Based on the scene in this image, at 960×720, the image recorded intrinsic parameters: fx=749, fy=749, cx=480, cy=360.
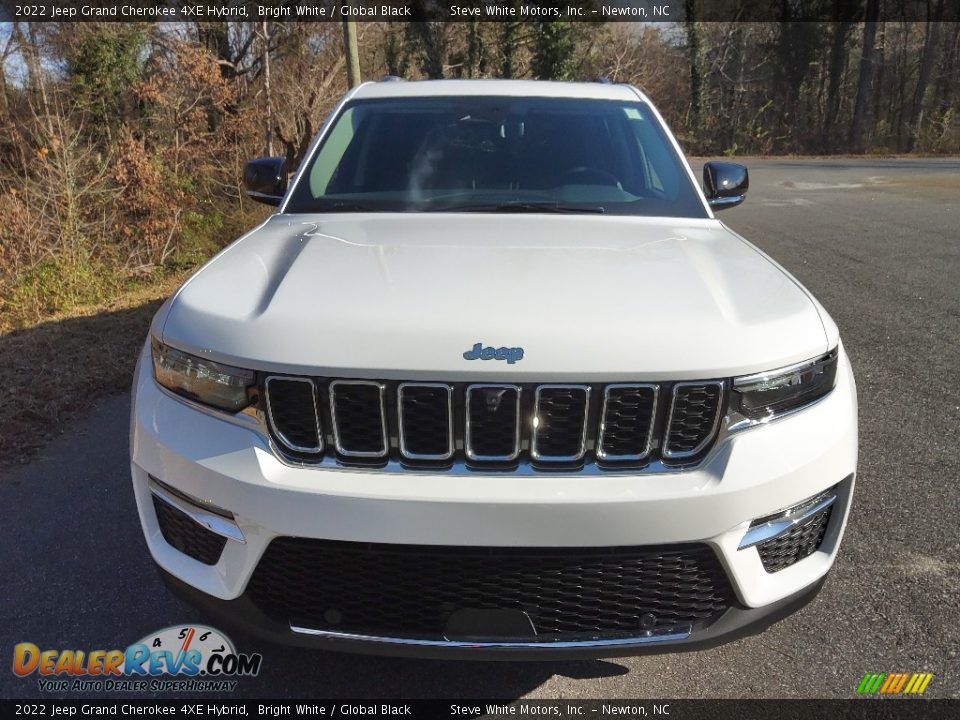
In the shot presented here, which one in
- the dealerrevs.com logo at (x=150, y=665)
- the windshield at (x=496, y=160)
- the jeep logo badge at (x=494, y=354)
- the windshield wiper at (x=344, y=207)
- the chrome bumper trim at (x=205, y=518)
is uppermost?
the windshield at (x=496, y=160)

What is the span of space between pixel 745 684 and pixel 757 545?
2.12ft

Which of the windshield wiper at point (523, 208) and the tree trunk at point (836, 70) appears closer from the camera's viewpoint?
the windshield wiper at point (523, 208)

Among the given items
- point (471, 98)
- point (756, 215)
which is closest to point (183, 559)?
point (471, 98)

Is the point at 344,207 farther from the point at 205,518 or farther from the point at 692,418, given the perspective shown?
the point at 692,418

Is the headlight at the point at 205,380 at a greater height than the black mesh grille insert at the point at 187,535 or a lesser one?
greater

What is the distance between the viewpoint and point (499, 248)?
2445 mm

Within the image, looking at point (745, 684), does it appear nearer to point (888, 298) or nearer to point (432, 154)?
point (432, 154)

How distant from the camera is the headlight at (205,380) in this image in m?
1.93

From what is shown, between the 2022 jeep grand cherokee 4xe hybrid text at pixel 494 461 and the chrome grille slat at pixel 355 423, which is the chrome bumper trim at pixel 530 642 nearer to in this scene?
the 2022 jeep grand cherokee 4xe hybrid text at pixel 494 461

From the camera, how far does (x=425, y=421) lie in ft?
6.07

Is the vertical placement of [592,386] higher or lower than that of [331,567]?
higher

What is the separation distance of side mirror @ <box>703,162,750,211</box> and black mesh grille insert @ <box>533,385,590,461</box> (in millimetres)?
2099

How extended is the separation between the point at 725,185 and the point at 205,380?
270cm

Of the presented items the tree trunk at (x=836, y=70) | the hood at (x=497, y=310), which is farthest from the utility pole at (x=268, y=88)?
the tree trunk at (x=836, y=70)
